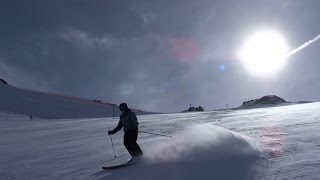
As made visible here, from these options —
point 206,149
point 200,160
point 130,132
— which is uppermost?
point 130,132

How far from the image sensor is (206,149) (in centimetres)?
1123

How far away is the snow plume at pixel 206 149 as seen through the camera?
10.6 m

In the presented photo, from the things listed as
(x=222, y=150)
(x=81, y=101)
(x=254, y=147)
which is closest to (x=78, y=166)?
(x=222, y=150)

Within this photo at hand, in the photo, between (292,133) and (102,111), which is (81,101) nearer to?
(102,111)

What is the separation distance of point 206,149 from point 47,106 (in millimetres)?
52565

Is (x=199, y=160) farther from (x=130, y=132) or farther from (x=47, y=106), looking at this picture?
(x=47, y=106)

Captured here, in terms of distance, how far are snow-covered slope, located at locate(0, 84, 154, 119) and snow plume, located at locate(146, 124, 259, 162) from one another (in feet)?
138

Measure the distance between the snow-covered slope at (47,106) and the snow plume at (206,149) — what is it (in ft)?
138

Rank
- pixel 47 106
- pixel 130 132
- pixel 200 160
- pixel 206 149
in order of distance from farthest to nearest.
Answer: pixel 47 106 → pixel 130 132 → pixel 206 149 → pixel 200 160

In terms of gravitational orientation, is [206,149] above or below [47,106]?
below

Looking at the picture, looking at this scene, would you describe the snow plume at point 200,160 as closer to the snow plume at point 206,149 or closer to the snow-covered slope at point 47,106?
the snow plume at point 206,149

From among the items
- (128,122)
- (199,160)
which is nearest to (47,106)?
(128,122)

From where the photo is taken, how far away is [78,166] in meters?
11.6

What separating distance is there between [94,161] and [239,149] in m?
4.36
